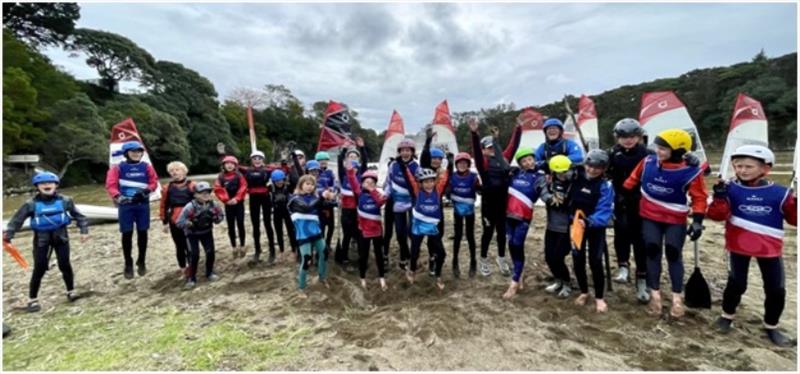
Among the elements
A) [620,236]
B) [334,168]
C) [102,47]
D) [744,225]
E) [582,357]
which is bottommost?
[582,357]

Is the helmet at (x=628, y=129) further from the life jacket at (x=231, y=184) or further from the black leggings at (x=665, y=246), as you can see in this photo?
the life jacket at (x=231, y=184)

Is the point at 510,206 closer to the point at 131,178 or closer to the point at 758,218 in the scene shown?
the point at 758,218

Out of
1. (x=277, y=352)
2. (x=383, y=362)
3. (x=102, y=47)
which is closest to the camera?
(x=383, y=362)

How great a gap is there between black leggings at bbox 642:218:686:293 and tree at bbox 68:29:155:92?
149 feet

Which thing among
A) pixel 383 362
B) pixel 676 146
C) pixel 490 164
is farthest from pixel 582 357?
pixel 490 164

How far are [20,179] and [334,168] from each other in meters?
26.8

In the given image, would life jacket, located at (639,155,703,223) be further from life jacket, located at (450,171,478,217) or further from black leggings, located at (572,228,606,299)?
life jacket, located at (450,171,478,217)

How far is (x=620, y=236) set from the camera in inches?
195

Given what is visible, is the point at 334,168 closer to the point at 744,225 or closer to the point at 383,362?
the point at 383,362

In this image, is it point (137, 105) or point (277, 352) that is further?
point (137, 105)

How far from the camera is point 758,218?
11.8ft

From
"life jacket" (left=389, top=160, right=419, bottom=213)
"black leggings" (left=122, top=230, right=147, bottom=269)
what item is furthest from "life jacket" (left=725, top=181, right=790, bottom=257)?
"black leggings" (left=122, top=230, right=147, bottom=269)

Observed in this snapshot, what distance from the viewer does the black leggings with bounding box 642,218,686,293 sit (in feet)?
13.6

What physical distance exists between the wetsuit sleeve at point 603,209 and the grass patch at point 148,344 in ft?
10.5
